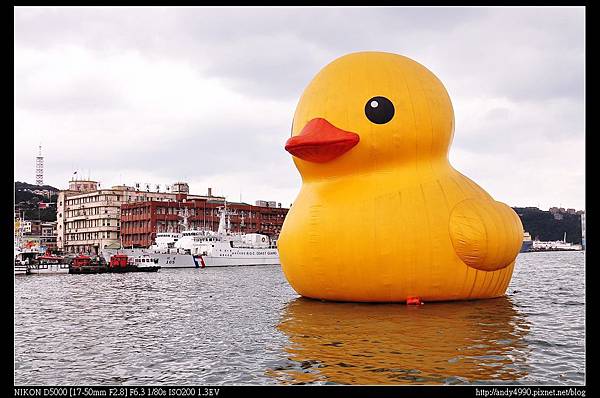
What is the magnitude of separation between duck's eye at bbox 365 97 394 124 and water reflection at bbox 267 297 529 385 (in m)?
4.22

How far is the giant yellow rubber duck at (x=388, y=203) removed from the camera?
1267 centimetres

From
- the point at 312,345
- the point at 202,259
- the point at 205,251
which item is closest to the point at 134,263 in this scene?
the point at 202,259

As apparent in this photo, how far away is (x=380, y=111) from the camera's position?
1338 cm

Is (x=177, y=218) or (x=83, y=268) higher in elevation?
(x=177, y=218)

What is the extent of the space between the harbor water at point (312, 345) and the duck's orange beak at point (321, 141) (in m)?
3.57

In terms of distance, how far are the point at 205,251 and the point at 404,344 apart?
50.3 m

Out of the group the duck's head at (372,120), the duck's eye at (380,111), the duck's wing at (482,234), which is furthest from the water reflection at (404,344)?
the duck's eye at (380,111)

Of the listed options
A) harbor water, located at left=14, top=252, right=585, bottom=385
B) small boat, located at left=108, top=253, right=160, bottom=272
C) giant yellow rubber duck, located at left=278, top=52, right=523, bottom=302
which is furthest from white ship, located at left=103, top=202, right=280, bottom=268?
giant yellow rubber duck, located at left=278, top=52, right=523, bottom=302

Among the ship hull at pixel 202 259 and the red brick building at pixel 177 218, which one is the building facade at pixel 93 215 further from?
the ship hull at pixel 202 259

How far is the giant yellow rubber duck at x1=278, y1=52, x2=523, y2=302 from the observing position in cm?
1267

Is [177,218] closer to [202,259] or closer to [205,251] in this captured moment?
[205,251]

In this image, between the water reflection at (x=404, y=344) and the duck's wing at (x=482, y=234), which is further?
the duck's wing at (x=482, y=234)
